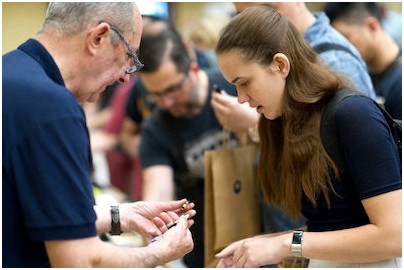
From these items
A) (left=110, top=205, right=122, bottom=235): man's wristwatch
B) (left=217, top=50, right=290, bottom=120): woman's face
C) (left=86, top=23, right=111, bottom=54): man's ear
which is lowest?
(left=110, top=205, right=122, bottom=235): man's wristwatch

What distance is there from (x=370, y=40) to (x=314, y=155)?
1.45 meters

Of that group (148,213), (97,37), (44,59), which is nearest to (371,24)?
(148,213)

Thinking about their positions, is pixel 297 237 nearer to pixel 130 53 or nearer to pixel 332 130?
pixel 332 130

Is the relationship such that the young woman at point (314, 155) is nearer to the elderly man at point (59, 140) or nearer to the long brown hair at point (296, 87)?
the long brown hair at point (296, 87)

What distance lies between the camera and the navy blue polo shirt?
1489mm

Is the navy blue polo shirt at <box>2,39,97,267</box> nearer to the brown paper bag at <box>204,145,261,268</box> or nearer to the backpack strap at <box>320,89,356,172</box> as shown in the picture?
the backpack strap at <box>320,89,356,172</box>

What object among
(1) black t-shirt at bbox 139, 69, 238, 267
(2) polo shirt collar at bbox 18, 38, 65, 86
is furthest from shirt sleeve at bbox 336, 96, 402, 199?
(1) black t-shirt at bbox 139, 69, 238, 267

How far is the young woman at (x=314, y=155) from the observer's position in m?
1.80

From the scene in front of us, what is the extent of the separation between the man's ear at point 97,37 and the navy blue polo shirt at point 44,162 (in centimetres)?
18

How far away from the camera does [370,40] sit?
3201 mm

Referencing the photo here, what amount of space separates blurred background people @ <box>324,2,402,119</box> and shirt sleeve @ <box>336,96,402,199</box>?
43.7 inches

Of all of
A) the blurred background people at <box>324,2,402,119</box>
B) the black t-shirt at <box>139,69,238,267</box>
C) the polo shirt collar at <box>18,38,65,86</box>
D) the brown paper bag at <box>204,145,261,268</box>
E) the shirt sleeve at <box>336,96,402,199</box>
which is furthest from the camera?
the blurred background people at <box>324,2,402,119</box>

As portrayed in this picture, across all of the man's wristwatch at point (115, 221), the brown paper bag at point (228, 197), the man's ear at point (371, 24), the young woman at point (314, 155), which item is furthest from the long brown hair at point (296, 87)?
the man's ear at point (371, 24)

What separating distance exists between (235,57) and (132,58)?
0.32 meters
